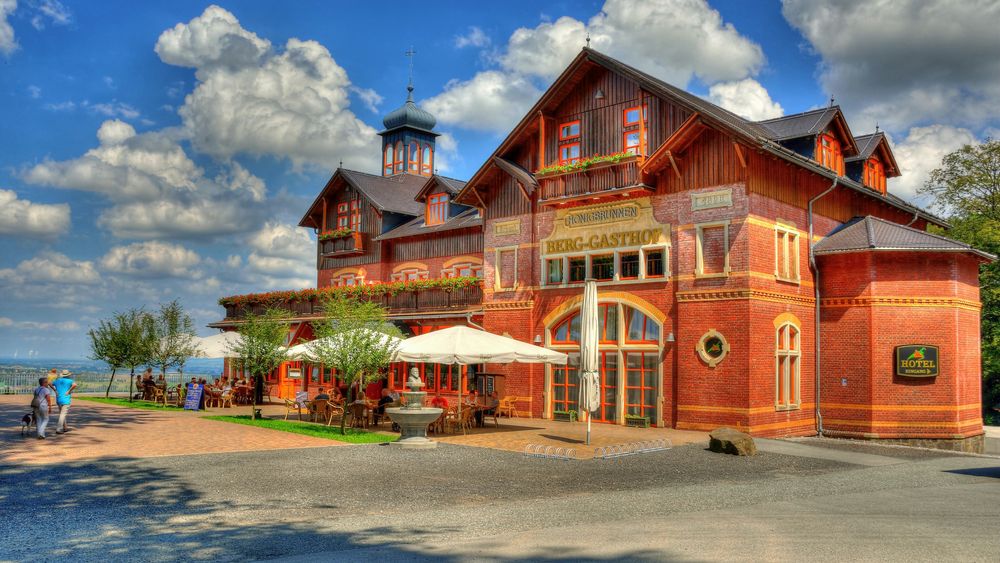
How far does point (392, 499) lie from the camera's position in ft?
37.8

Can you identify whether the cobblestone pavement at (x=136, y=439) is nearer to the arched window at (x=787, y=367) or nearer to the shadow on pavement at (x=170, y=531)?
the shadow on pavement at (x=170, y=531)

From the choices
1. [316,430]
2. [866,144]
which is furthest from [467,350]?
[866,144]

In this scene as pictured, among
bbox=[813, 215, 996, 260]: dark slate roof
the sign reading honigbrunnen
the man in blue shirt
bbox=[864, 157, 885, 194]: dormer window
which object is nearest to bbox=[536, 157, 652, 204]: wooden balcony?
bbox=[813, 215, 996, 260]: dark slate roof

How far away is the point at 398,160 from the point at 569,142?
21124 millimetres

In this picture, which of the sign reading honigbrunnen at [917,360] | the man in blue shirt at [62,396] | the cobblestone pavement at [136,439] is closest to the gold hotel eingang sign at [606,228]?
the sign reading honigbrunnen at [917,360]

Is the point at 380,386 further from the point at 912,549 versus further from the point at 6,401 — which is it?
the point at 912,549

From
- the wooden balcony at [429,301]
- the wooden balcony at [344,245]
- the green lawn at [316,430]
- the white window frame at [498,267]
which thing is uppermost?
the wooden balcony at [344,245]

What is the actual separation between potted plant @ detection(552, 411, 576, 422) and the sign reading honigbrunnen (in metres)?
9.06

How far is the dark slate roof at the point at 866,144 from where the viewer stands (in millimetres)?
26594

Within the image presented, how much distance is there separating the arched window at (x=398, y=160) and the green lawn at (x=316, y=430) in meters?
22.4

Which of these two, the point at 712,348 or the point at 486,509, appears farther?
the point at 712,348

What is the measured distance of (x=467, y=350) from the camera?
65.1ft

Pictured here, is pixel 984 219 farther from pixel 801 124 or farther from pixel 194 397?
pixel 194 397

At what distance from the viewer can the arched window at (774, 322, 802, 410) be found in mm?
21906
